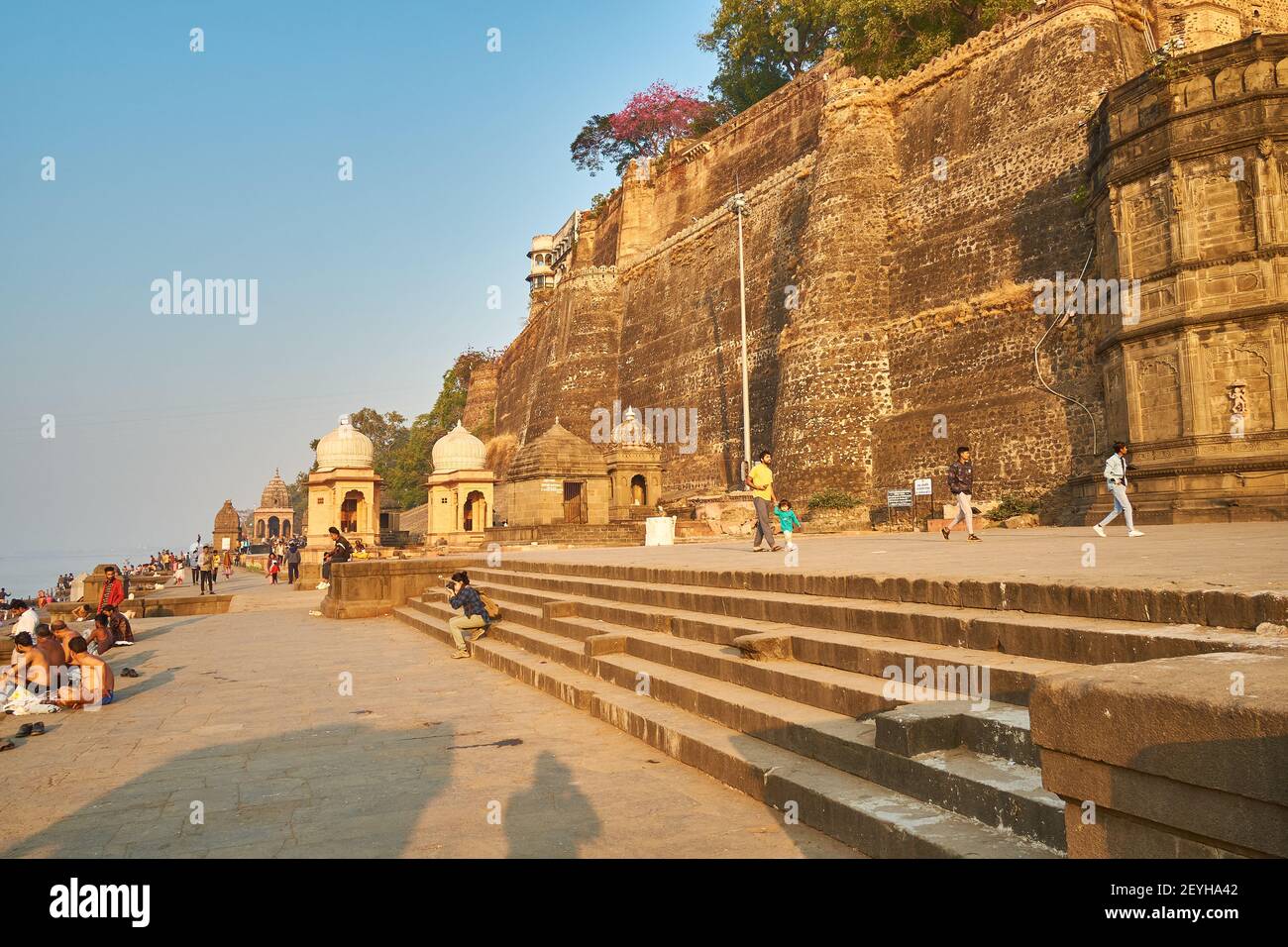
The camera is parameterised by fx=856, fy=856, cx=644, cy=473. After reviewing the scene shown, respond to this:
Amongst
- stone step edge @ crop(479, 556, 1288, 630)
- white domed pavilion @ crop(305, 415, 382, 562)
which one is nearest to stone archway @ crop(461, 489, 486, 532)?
white domed pavilion @ crop(305, 415, 382, 562)

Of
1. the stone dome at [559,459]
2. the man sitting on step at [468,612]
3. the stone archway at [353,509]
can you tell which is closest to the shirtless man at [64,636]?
the man sitting on step at [468,612]

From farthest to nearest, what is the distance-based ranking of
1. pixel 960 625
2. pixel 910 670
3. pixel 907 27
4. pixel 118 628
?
pixel 907 27 → pixel 118 628 → pixel 960 625 → pixel 910 670

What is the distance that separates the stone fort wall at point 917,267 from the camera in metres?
22.3

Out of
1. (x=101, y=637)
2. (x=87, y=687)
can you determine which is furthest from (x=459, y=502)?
(x=87, y=687)

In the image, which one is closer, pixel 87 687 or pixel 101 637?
pixel 87 687

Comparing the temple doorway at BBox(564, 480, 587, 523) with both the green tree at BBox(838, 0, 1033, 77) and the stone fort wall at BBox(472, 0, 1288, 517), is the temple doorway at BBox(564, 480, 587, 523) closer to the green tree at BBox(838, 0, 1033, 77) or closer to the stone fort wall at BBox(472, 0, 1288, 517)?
the stone fort wall at BBox(472, 0, 1288, 517)

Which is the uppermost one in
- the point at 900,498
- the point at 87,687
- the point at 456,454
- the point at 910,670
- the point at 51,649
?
the point at 456,454

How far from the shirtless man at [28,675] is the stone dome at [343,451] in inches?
892

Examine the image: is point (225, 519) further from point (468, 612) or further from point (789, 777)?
point (789, 777)

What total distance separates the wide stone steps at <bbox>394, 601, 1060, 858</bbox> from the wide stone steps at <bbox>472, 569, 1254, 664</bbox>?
967mm

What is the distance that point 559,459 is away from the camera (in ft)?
94.5

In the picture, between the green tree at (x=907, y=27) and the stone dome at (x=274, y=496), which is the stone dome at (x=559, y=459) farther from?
the stone dome at (x=274, y=496)

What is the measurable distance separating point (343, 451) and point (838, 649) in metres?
28.1
